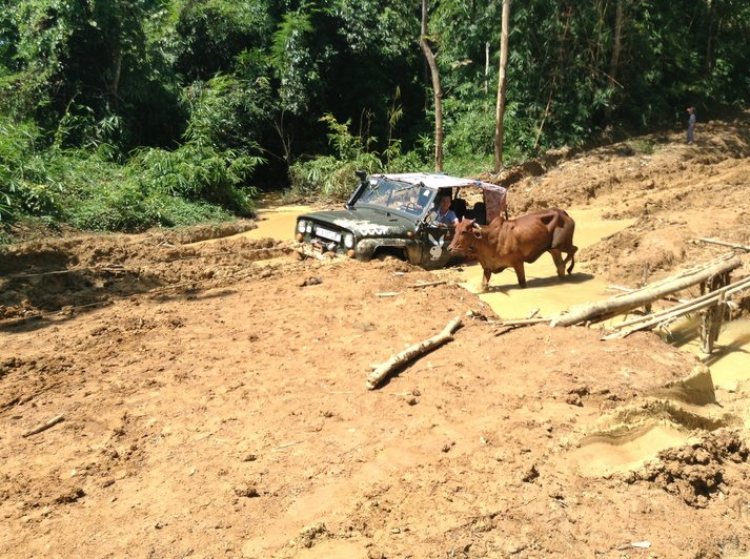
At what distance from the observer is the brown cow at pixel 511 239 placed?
947 cm

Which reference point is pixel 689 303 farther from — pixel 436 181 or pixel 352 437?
pixel 436 181

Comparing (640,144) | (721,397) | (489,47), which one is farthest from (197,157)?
(721,397)

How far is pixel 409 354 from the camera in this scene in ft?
20.0

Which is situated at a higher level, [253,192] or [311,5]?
[311,5]

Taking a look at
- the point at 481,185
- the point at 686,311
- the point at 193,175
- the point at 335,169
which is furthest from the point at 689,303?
the point at 335,169

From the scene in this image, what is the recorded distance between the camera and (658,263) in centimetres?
1052

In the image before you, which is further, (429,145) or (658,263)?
(429,145)

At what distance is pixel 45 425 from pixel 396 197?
6725 millimetres

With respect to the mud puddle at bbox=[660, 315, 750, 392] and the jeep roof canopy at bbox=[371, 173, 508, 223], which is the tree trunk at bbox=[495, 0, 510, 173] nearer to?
the jeep roof canopy at bbox=[371, 173, 508, 223]

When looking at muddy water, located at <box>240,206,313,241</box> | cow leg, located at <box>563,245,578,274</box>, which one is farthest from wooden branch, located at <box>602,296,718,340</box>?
muddy water, located at <box>240,206,313,241</box>

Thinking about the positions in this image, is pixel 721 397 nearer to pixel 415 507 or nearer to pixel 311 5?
pixel 415 507

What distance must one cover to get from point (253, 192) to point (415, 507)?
16.4 m

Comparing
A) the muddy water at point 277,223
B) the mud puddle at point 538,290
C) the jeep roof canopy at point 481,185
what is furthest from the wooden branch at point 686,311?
the muddy water at point 277,223

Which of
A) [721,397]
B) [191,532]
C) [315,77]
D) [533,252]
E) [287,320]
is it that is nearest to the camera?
[191,532]
